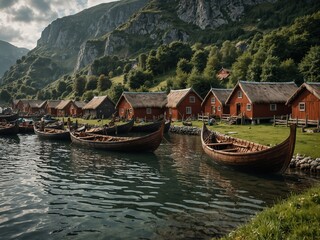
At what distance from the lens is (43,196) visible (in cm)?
1552

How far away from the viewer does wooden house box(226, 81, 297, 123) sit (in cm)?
4491

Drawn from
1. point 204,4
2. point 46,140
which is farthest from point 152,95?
point 204,4

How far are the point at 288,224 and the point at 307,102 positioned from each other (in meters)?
34.1

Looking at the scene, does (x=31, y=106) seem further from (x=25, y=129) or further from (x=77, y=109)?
(x=25, y=129)

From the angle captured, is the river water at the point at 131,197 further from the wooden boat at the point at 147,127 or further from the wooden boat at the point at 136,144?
the wooden boat at the point at 147,127

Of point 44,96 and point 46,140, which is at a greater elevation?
point 44,96

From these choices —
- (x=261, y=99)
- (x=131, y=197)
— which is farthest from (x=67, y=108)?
(x=131, y=197)

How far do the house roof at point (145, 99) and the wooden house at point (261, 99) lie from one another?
61.2 ft

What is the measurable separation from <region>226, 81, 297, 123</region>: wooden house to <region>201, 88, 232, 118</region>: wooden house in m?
5.30

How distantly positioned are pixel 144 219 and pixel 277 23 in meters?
148

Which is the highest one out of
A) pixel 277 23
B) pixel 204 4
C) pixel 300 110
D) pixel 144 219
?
pixel 204 4

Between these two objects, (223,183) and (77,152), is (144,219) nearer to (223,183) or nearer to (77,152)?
(223,183)

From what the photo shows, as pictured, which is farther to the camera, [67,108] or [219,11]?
[219,11]

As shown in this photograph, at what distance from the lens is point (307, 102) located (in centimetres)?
3759
